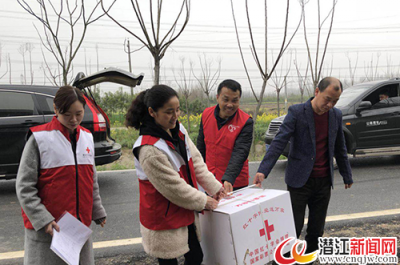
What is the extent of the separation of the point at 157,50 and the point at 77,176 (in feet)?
14.7

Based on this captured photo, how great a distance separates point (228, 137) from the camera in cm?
272

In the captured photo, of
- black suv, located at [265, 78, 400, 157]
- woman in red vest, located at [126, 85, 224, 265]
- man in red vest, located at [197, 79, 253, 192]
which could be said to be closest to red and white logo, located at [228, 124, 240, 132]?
man in red vest, located at [197, 79, 253, 192]

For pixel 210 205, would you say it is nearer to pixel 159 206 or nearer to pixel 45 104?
pixel 159 206

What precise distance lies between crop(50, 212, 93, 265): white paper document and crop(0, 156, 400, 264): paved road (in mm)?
1329

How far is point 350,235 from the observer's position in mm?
3396

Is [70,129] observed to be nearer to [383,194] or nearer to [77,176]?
[77,176]

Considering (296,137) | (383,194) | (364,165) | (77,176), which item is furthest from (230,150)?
(364,165)

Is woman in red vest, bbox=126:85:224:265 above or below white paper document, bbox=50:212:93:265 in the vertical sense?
above

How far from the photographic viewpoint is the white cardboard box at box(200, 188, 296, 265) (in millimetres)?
1901

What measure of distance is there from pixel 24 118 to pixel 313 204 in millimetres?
4483

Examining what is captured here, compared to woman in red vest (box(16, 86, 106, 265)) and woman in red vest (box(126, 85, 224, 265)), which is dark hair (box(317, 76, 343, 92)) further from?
woman in red vest (box(16, 86, 106, 265))

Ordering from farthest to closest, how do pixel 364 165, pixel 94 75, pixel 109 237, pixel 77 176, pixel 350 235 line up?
1. pixel 364 165
2. pixel 94 75
3. pixel 109 237
4. pixel 350 235
5. pixel 77 176

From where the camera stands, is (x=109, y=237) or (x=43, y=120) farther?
(x=43, y=120)

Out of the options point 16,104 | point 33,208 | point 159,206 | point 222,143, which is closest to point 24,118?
point 16,104
